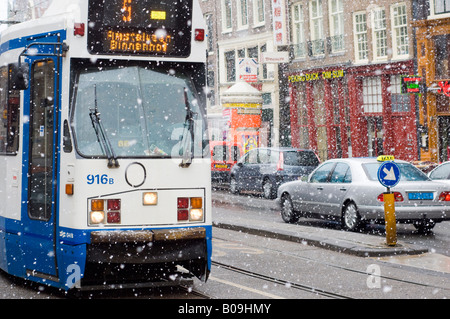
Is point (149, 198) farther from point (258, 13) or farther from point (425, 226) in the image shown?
point (258, 13)

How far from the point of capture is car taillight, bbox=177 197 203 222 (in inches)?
356

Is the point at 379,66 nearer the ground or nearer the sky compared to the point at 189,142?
nearer the sky

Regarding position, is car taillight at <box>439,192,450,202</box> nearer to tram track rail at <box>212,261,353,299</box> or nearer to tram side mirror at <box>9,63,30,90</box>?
tram track rail at <box>212,261,353,299</box>

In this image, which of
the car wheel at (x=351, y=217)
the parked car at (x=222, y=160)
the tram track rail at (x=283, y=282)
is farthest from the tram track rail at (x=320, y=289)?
the parked car at (x=222, y=160)

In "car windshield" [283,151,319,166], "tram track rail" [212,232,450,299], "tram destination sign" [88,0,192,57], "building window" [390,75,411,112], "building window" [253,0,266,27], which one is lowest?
"tram track rail" [212,232,450,299]

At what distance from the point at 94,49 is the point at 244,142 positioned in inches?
1241

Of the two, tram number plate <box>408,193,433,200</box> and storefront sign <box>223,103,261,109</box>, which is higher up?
storefront sign <box>223,103,261,109</box>

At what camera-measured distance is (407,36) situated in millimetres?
34750

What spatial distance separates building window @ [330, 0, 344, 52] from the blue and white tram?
29666mm

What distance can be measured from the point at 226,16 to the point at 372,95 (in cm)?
1302

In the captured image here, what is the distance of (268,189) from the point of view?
2734cm

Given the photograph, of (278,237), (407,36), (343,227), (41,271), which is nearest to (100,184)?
(41,271)

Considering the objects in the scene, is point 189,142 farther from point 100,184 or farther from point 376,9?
point 376,9

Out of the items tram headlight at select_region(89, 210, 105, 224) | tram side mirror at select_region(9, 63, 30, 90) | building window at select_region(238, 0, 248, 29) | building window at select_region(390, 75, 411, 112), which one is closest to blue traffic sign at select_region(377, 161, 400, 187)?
tram headlight at select_region(89, 210, 105, 224)
